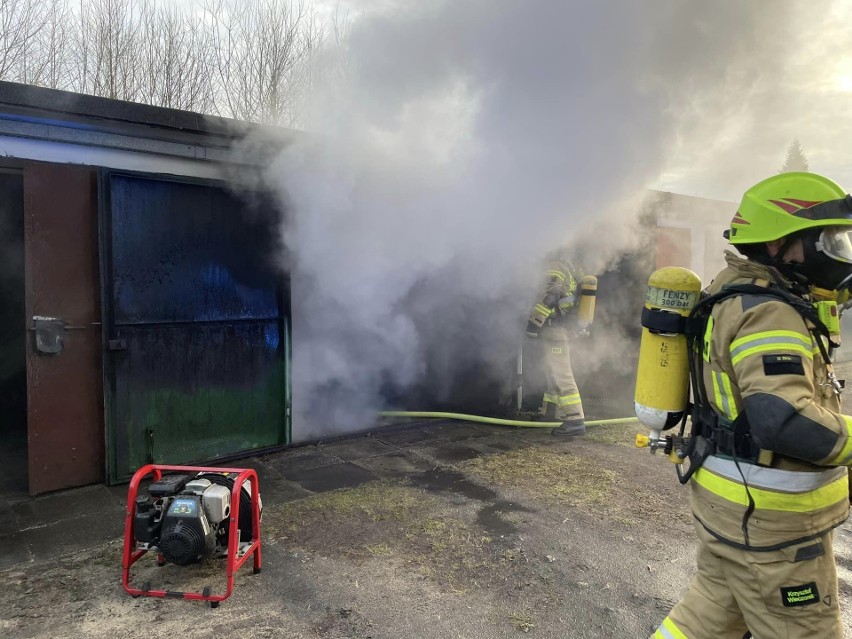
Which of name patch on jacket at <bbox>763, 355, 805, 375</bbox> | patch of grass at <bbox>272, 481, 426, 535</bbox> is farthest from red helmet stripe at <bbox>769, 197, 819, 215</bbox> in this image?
patch of grass at <bbox>272, 481, 426, 535</bbox>

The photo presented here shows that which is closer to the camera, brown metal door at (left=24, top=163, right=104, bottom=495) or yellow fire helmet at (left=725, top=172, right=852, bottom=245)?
yellow fire helmet at (left=725, top=172, right=852, bottom=245)

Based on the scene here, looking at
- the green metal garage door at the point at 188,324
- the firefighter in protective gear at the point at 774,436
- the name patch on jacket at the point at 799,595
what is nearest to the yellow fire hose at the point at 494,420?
the green metal garage door at the point at 188,324

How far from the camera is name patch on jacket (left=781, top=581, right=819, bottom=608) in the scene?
→ 1.85 metres

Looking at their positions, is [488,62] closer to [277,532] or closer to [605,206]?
[605,206]

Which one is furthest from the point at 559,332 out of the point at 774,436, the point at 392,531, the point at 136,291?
the point at 774,436

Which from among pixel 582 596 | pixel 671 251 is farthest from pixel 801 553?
pixel 671 251

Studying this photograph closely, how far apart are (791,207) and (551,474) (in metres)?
3.57

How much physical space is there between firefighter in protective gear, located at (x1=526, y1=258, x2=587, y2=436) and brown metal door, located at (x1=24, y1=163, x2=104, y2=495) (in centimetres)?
439

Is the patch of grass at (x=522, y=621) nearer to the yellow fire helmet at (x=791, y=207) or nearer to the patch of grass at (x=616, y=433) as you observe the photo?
the yellow fire helmet at (x=791, y=207)

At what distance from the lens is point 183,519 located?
2955 mm

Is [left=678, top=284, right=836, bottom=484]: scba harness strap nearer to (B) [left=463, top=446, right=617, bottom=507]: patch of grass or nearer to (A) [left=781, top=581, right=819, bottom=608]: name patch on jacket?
(A) [left=781, top=581, right=819, bottom=608]: name patch on jacket

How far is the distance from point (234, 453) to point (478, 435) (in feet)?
8.86

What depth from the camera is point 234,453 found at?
17.6ft

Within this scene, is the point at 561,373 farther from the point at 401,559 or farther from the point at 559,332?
the point at 401,559
